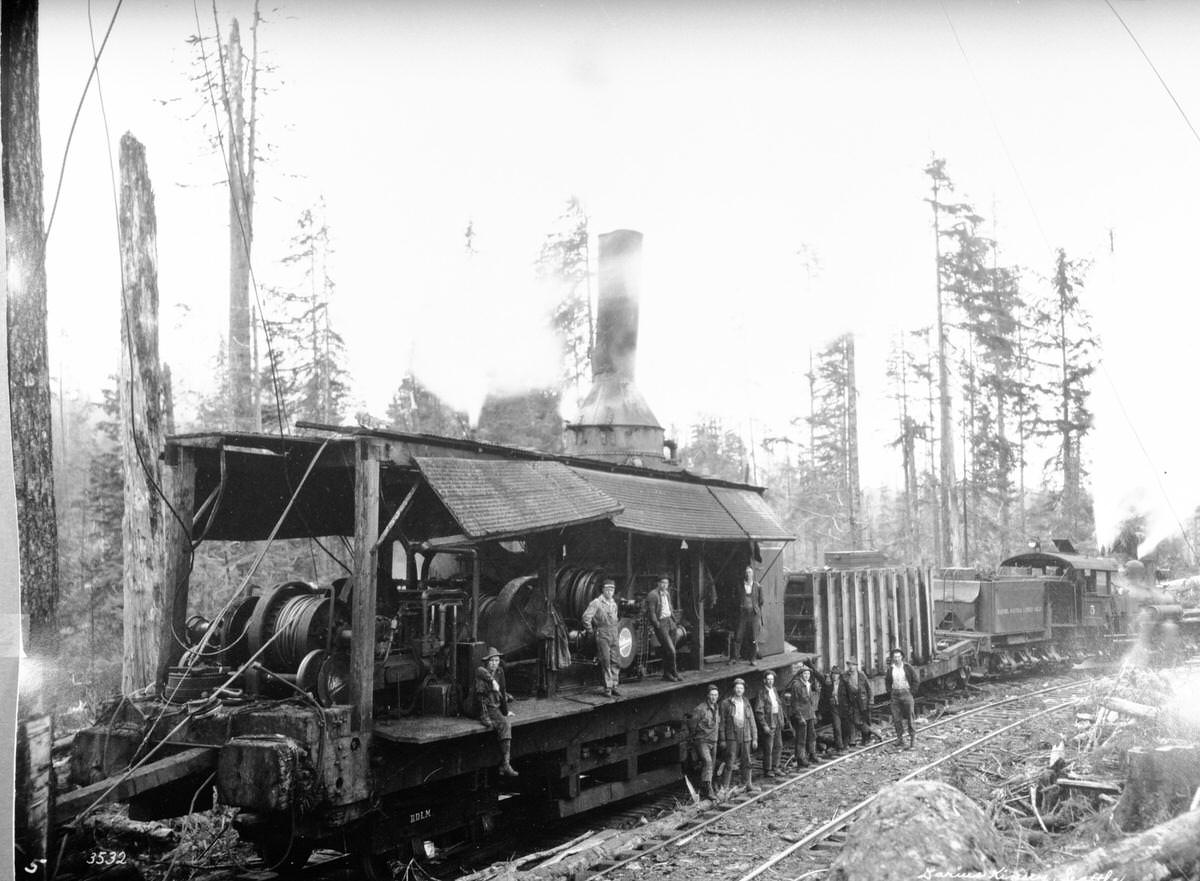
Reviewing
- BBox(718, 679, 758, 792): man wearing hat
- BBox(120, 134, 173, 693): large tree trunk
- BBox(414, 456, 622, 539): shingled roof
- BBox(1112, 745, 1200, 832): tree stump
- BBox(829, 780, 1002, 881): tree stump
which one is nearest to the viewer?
BBox(829, 780, 1002, 881): tree stump

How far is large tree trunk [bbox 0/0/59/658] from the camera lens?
511 cm

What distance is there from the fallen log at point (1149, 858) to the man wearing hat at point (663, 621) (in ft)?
18.6

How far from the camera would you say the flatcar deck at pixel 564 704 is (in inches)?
287

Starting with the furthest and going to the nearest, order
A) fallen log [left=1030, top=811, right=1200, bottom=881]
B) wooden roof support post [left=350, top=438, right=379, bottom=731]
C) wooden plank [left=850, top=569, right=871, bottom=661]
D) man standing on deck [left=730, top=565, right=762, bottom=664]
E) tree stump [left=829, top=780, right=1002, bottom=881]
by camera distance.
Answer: wooden plank [left=850, top=569, right=871, bottom=661] → man standing on deck [left=730, top=565, right=762, bottom=664] → wooden roof support post [left=350, top=438, right=379, bottom=731] → tree stump [left=829, top=780, right=1002, bottom=881] → fallen log [left=1030, top=811, right=1200, bottom=881]

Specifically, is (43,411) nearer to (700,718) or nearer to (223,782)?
(223,782)

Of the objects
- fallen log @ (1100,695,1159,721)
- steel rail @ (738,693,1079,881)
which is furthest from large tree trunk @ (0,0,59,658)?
fallen log @ (1100,695,1159,721)

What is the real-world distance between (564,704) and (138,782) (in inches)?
157

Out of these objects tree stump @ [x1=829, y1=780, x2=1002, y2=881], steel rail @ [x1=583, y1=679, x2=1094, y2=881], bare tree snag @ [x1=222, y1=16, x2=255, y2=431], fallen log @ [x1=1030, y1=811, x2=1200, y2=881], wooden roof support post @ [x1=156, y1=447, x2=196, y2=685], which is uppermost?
bare tree snag @ [x1=222, y1=16, x2=255, y2=431]

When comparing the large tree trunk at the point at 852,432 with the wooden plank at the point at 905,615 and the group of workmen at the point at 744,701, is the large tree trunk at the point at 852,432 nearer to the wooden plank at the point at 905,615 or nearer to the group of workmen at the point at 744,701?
the wooden plank at the point at 905,615

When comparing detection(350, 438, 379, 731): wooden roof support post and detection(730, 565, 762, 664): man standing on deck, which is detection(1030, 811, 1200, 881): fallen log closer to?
detection(350, 438, 379, 731): wooden roof support post

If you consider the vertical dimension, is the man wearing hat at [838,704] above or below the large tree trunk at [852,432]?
below

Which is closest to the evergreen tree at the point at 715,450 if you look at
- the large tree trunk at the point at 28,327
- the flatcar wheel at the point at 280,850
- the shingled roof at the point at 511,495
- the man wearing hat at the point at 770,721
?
the man wearing hat at the point at 770,721

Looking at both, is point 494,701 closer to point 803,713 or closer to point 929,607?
point 803,713

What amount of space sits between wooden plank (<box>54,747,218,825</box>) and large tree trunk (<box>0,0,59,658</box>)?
3.64ft
